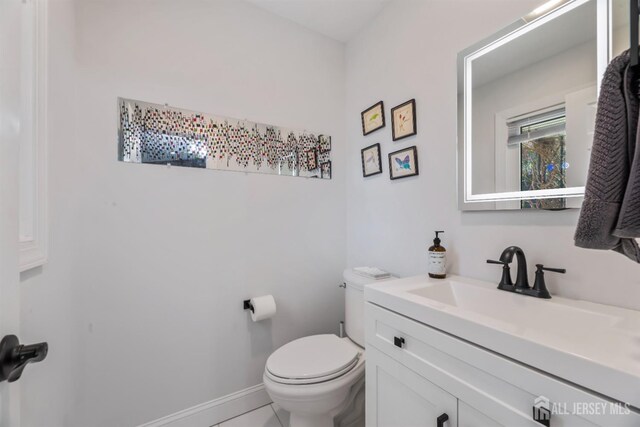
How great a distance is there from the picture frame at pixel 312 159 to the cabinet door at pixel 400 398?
1.21m

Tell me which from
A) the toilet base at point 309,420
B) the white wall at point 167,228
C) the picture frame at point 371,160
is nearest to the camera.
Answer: the white wall at point 167,228

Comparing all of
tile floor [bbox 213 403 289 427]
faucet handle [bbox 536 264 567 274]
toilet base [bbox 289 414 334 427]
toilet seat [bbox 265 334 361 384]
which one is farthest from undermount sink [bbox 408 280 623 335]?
tile floor [bbox 213 403 289 427]

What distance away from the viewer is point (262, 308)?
4.89 feet

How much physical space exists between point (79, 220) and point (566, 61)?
81.5 inches

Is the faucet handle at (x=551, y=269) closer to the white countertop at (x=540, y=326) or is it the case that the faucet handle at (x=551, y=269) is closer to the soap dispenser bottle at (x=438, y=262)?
the white countertop at (x=540, y=326)

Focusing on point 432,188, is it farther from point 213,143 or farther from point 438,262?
point 213,143

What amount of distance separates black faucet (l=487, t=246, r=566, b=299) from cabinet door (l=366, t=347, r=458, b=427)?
47 cm

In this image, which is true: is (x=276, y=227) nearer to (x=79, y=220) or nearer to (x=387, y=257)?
(x=387, y=257)

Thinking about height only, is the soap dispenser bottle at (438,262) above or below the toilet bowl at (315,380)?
above

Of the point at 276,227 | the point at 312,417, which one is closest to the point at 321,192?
the point at 276,227

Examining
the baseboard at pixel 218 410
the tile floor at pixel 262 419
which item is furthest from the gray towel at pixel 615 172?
the baseboard at pixel 218 410

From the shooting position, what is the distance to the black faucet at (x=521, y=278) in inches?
34.3

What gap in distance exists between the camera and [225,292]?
4.91 feet

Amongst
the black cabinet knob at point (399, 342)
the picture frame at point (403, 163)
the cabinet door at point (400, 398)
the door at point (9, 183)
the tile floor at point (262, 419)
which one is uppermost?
the picture frame at point (403, 163)
